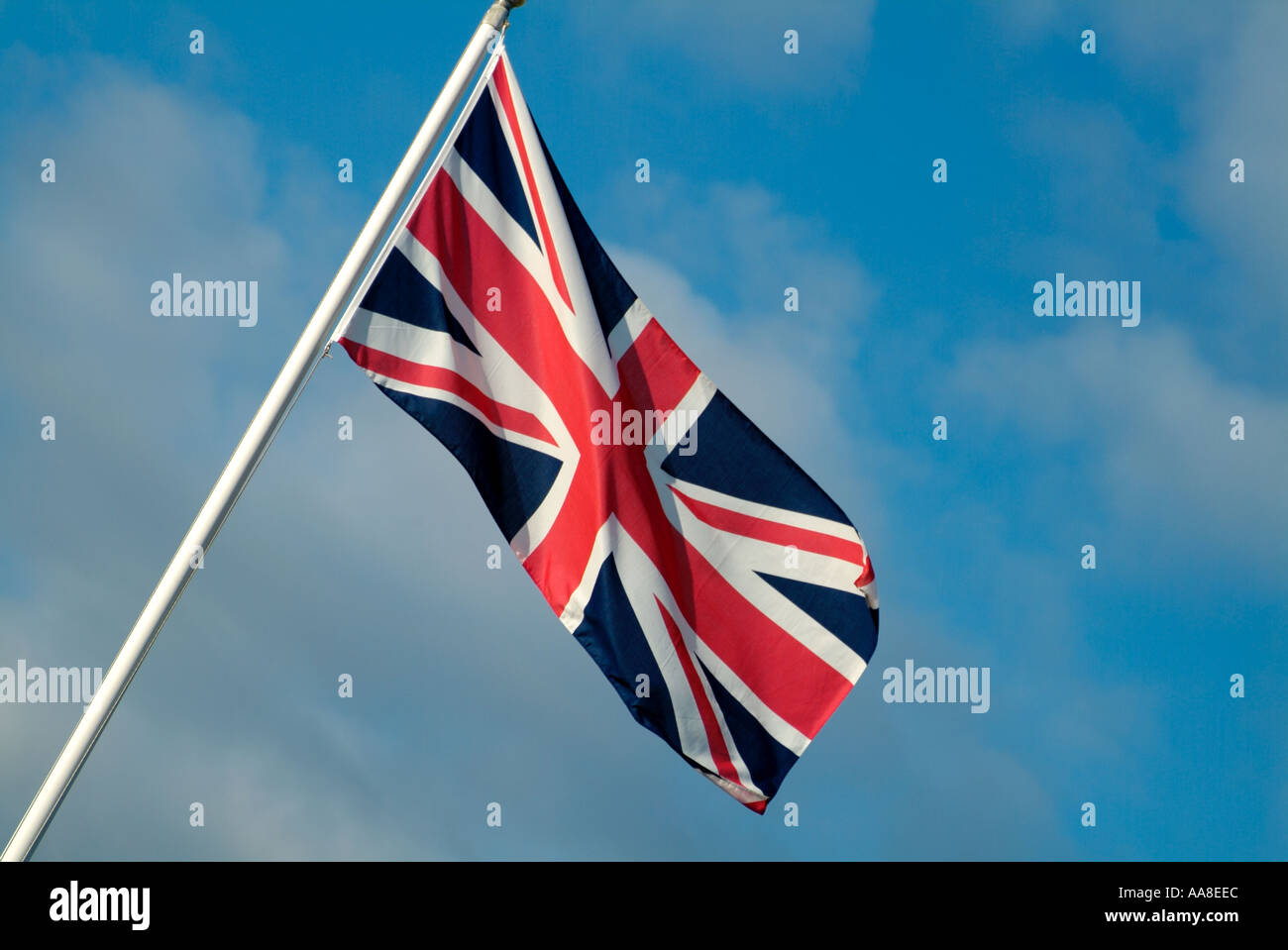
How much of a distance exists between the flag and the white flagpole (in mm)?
443

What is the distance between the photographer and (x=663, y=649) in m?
15.5

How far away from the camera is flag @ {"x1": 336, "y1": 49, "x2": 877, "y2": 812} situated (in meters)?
14.9

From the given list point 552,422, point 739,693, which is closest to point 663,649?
point 739,693

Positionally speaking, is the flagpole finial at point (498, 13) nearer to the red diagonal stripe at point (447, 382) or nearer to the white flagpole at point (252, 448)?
the white flagpole at point (252, 448)

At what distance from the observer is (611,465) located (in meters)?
15.6

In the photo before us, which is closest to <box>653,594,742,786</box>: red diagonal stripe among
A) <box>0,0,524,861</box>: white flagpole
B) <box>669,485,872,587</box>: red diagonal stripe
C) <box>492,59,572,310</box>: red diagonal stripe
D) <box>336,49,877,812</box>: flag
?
<box>336,49,877,812</box>: flag

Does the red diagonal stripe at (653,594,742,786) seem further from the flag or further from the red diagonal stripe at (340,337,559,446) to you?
the red diagonal stripe at (340,337,559,446)

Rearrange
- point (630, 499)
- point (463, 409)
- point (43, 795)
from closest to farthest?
point (43, 795), point (463, 409), point (630, 499)

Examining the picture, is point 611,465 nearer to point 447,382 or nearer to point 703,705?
point 447,382

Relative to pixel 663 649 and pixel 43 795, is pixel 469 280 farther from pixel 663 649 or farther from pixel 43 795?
pixel 43 795

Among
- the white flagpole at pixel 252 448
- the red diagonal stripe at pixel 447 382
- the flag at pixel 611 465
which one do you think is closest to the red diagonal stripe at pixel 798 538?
the flag at pixel 611 465

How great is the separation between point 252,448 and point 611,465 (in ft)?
13.5

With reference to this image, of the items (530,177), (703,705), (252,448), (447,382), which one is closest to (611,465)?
(447,382)

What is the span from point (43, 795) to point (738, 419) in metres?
7.73
